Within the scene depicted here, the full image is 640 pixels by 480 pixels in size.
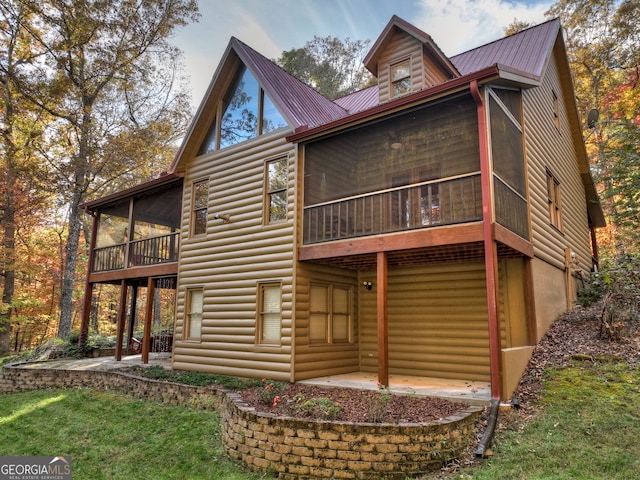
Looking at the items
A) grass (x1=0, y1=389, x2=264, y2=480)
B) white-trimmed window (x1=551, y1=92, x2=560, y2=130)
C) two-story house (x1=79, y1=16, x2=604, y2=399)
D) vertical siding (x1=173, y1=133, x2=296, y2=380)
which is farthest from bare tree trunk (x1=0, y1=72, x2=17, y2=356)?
white-trimmed window (x1=551, y1=92, x2=560, y2=130)

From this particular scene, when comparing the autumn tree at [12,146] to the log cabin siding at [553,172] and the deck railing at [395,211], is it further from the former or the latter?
the log cabin siding at [553,172]

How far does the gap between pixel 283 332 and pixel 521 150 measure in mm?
6391

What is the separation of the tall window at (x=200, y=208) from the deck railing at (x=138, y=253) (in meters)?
→ 0.86

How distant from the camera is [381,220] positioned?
8.43 metres

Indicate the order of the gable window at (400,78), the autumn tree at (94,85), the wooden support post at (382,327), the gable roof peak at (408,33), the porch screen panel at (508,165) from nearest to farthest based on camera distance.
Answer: the porch screen panel at (508,165) → the wooden support post at (382,327) → the gable roof peak at (408,33) → the gable window at (400,78) → the autumn tree at (94,85)

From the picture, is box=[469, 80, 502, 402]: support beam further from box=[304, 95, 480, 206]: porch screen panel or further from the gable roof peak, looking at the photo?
the gable roof peak


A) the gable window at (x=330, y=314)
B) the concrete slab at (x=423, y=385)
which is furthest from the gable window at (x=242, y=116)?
the concrete slab at (x=423, y=385)

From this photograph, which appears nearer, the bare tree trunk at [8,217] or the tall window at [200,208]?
the tall window at [200,208]

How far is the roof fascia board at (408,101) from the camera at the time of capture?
702cm

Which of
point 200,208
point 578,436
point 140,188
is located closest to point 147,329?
point 200,208

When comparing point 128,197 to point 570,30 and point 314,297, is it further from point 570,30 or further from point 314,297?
point 570,30

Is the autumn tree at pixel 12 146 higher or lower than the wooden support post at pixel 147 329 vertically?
higher

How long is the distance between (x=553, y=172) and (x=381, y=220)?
620 centimetres

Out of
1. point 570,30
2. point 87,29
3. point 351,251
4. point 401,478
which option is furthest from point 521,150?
point 87,29
